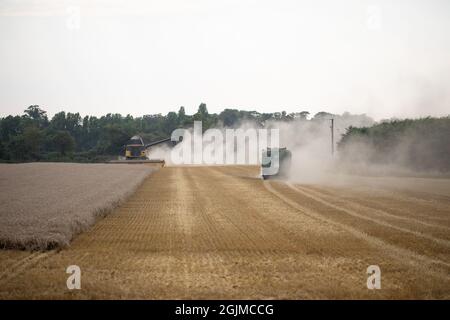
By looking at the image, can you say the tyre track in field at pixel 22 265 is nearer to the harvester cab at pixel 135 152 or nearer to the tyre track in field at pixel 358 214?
the tyre track in field at pixel 358 214

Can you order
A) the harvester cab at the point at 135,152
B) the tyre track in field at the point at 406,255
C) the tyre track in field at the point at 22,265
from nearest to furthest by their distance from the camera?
the tyre track in field at the point at 22,265, the tyre track in field at the point at 406,255, the harvester cab at the point at 135,152

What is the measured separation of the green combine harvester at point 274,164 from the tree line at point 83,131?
58043 mm

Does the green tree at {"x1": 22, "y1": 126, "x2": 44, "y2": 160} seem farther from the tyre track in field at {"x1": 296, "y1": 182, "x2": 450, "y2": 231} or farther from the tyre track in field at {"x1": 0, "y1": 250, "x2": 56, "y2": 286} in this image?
the tyre track in field at {"x1": 0, "y1": 250, "x2": 56, "y2": 286}

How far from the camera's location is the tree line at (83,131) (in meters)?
103

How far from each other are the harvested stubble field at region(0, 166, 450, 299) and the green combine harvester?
17203 millimetres

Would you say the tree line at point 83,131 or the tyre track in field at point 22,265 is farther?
the tree line at point 83,131

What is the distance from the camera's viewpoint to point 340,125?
279ft

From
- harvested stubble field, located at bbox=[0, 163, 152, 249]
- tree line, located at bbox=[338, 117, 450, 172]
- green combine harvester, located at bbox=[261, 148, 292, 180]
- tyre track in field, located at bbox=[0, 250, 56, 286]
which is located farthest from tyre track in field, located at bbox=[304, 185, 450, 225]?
tree line, located at bbox=[338, 117, 450, 172]

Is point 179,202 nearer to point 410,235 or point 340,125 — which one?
point 410,235

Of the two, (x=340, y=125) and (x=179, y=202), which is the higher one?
(x=340, y=125)

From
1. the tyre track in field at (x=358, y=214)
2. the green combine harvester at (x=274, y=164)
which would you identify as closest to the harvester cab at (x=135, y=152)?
the green combine harvester at (x=274, y=164)

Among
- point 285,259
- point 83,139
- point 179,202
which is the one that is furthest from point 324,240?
point 83,139

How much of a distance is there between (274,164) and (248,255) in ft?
88.4
